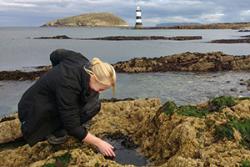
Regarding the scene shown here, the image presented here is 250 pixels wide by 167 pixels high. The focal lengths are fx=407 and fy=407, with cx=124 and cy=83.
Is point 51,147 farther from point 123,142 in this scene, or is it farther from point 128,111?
point 128,111

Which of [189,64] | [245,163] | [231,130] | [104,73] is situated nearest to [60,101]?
[104,73]

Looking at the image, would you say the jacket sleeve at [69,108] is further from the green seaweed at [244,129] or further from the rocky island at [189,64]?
the rocky island at [189,64]

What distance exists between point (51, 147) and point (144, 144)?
1604 millimetres

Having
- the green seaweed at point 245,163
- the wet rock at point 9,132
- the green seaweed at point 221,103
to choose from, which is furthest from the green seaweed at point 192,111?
the wet rock at point 9,132

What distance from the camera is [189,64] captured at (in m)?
26.5

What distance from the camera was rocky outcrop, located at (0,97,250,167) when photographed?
543 centimetres

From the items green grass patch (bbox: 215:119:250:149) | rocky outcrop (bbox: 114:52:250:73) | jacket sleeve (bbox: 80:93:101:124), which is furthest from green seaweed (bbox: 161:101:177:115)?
rocky outcrop (bbox: 114:52:250:73)

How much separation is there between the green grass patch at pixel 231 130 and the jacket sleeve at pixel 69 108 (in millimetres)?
2092

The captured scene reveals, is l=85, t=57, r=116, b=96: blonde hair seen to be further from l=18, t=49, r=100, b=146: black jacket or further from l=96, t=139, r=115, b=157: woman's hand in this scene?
l=96, t=139, r=115, b=157: woman's hand

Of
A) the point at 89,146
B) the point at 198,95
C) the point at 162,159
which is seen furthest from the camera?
the point at 198,95

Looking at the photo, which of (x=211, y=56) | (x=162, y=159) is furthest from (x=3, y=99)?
(x=211, y=56)

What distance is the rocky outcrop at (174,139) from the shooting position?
543cm

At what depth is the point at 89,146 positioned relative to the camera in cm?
589

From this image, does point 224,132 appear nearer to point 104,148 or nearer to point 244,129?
point 244,129
